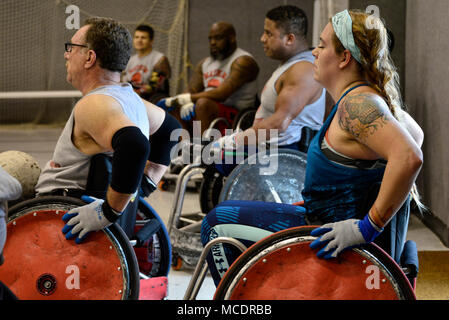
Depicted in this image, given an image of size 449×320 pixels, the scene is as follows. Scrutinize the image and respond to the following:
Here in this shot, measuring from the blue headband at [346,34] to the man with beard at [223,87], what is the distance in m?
2.83

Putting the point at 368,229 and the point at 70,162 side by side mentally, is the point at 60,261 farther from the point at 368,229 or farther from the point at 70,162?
the point at 368,229

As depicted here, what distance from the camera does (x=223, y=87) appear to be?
458cm

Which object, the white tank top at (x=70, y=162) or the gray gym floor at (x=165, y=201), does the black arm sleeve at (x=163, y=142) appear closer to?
the white tank top at (x=70, y=162)

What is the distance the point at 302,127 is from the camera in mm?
3229

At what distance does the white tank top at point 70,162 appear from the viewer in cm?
198

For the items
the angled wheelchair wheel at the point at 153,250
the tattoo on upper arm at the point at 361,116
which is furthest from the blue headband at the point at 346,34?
the angled wheelchair wheel at the point at 153,250

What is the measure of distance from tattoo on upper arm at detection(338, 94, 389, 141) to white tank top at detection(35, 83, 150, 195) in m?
0.73

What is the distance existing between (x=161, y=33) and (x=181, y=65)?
564mm

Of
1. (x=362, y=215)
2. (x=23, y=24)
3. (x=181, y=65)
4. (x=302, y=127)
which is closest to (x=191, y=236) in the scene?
(x=302, y=127)

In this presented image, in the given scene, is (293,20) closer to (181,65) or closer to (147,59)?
(147,59)

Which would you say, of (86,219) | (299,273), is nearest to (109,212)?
(86,219)

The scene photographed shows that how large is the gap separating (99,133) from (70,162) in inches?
7.5

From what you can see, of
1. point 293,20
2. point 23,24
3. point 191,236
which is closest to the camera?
point 191,236

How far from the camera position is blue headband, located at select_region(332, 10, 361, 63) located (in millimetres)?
1679
